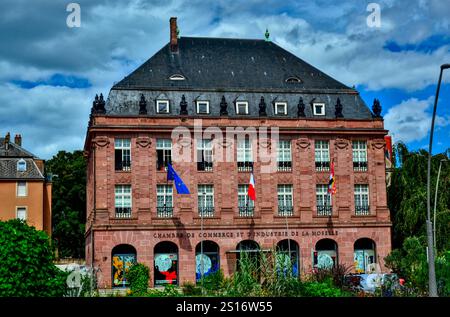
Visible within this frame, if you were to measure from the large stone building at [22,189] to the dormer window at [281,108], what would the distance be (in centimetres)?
2619

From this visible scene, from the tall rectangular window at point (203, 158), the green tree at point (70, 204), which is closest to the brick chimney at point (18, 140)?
the green tree at point (70, 204)

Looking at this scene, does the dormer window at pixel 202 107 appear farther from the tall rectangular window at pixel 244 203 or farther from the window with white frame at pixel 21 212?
the window with white frame at pixel 21 212

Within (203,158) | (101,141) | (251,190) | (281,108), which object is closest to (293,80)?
(281,108)

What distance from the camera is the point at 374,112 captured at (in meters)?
60.2

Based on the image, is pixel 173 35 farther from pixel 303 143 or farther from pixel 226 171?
pixel 303 143

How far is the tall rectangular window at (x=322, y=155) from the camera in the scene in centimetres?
5856

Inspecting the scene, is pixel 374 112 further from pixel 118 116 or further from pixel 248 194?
pixel 118 116

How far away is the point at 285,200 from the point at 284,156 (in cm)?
348

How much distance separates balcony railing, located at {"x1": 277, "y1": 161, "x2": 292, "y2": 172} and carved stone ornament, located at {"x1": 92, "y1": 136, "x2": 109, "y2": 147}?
13529 mm

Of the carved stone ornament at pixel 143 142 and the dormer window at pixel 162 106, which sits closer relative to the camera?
the carved stone ornament at pixel 143 142

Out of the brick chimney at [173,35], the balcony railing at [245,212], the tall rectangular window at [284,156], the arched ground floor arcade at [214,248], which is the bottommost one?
the arched ground floor arcade at [214,248]

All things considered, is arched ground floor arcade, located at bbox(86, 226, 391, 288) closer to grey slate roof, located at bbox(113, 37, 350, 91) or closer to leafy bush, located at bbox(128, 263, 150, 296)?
leafy bush, located at bbox(128, 263, 150, 296)

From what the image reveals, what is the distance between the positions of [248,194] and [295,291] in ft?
87.1

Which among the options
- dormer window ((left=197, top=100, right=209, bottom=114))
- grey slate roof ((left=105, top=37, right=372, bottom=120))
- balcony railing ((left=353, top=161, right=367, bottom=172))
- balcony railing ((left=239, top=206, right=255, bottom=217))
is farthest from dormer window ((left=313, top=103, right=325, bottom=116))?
balcony railing ((left=239, top=206, right=255, bottom=217))
